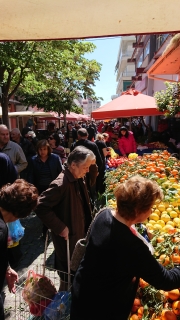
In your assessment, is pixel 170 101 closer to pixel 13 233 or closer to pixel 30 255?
pixel 30 255

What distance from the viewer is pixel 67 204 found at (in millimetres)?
2707

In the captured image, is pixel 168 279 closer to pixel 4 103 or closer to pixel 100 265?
pixel 100 265

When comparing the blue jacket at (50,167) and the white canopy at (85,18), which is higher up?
the white canopy at (85,18)

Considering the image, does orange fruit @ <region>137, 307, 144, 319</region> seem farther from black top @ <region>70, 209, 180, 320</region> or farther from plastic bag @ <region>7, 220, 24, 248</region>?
plastic bag @ <region>7, 220, 24, 248</region>

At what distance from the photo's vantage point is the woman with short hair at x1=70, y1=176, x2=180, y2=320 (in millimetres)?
1482

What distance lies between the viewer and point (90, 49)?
12.5m

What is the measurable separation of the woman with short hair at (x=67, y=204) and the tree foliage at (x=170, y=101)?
5.01 metres

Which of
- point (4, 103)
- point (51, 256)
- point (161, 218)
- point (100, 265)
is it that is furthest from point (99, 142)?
point (100, 265)

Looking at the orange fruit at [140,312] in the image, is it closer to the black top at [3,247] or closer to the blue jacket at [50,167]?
the black top at [3,247]

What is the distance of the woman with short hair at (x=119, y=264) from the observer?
148 centimetres

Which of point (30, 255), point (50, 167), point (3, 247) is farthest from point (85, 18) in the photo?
point (30, 255)

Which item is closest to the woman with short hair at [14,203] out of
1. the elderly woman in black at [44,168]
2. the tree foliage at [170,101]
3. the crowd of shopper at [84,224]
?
the crowd of shopper at [84,224]

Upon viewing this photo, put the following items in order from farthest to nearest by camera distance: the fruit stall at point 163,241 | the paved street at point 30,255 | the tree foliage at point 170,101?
the tree foliage at point 170,101, the paved street at point 30,255, the fruit stall at point 163,241

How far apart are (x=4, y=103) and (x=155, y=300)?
9124 mm
